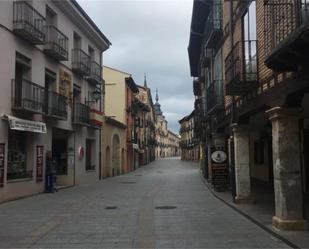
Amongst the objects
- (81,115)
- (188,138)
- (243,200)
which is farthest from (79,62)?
(188,138)

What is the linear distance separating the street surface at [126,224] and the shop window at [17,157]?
1241mm

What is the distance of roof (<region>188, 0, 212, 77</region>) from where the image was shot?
2583 centimetres

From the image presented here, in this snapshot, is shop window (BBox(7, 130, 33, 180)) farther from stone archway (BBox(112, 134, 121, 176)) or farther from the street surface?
stone archway (BBox(112, 134, 121, 176))

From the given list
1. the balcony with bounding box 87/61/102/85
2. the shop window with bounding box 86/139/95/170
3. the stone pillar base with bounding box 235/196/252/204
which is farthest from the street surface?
the shop window with bounding box 86/139/95/170

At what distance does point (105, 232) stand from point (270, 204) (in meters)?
6.58

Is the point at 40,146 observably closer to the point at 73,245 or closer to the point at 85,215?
the point at 85,215

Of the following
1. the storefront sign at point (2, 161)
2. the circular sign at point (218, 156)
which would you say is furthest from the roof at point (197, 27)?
the storefront sign at point (2, 161)

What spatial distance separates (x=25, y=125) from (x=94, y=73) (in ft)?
35.4

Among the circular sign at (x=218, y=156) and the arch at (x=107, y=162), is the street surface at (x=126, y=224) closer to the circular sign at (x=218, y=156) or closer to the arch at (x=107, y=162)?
the circular sign at (x=218, y=156)

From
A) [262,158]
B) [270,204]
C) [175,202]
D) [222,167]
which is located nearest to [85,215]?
[175,202]

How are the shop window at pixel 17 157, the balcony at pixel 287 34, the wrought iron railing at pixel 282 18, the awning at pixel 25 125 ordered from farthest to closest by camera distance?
the shop window at pixel 17 157, the awning at pixel 25 125, the wrought iron railing at pixel 282 18, the balcony at pixel 287 34

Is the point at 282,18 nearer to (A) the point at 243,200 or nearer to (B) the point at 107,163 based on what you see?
(A) the point at 243,200

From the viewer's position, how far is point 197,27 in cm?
2911

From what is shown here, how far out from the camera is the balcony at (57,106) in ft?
69.5
